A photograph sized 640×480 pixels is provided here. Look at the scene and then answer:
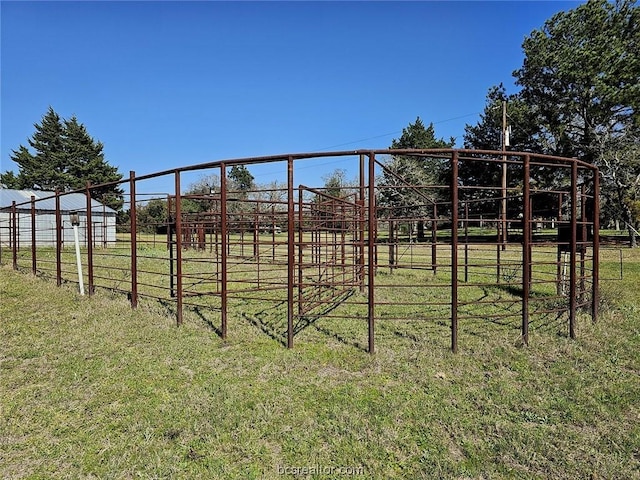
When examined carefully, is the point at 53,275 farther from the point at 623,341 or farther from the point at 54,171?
the point at 54,171

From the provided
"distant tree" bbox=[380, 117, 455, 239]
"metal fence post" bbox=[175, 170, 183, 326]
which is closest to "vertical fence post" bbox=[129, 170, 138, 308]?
"metal fence post" bbox=[175, 170, 183, 326]

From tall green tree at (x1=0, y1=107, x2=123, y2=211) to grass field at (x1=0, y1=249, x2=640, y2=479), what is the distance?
→ 37940mm

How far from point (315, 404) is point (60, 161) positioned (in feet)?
147

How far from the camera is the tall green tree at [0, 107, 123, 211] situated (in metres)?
36.9

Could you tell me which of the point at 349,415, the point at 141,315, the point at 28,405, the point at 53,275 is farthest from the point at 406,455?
the point at 53,275

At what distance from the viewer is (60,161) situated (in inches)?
1480

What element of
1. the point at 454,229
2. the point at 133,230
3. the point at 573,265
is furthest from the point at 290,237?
the point at 573,265

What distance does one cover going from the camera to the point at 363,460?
7.20 ft

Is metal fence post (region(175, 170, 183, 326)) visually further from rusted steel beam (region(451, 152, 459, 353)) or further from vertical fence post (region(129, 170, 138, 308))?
rusted steel beam (region(451, 152, 459, 353))

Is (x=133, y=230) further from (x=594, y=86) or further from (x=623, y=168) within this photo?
(x=623, y=168)

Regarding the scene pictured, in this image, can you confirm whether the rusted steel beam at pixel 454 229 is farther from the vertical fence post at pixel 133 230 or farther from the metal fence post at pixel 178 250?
the vertical fence post at pixel 133 230

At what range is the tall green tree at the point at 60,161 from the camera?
3688cm

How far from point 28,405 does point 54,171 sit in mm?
42229

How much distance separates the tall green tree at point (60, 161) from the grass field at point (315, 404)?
37.9m
